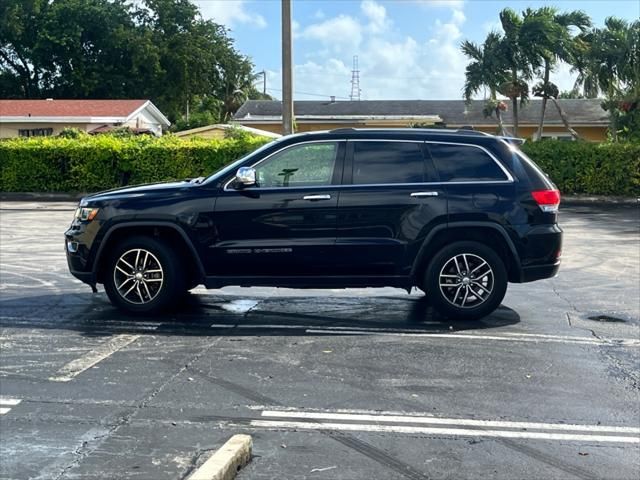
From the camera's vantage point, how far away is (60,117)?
38.4m

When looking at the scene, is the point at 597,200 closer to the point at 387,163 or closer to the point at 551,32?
the point at 551,32

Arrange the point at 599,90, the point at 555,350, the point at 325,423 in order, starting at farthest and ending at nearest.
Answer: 1. the point at 599,90
2. the point at 555,350
3. the point at 325,423

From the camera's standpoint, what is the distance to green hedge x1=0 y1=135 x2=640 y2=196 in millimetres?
22094

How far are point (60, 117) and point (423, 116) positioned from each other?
747 inches

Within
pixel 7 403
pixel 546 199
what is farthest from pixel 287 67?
pixel 7 403

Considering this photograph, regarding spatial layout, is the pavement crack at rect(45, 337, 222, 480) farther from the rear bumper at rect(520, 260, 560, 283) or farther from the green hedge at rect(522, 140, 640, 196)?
the green hedge at rect(522, 140, 640, 196)

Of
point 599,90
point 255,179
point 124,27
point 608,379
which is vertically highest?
point 124,27

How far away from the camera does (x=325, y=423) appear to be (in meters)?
4.91

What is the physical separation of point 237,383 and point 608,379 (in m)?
2.89

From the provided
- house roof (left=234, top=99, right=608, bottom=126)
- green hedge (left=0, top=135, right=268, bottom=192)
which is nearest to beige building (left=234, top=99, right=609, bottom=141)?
house roof (left=234, top=99, right=608, bottom=126)

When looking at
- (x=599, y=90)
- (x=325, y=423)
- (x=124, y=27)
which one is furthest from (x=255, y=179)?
(x=124, y=27)

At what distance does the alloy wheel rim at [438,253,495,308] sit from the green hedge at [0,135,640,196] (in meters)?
15.9

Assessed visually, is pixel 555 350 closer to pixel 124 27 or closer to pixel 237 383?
pixel 237 383

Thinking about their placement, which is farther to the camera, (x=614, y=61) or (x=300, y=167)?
(x=614, y=61)
